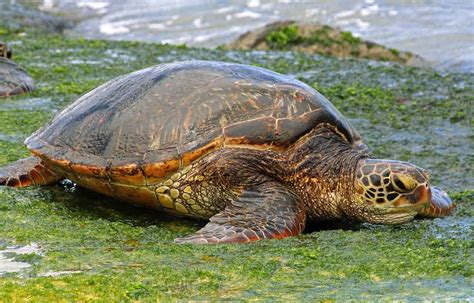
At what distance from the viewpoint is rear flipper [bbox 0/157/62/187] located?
562 cm

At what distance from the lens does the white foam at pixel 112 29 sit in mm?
19597

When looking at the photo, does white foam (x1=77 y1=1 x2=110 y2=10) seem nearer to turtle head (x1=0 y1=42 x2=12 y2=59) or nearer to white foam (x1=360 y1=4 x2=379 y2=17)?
white foam (x1=360 y1=4 x2=379 y2=17)

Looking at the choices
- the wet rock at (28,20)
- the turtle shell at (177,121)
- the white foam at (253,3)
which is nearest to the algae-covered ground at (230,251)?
the turtle shell at (177,121)

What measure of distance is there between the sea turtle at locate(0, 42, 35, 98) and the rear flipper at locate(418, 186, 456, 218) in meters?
5.18

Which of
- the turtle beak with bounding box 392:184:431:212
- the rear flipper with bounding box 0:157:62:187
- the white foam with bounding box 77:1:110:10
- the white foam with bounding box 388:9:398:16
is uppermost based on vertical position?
the rear flipper with bounding box 0:157:62:187

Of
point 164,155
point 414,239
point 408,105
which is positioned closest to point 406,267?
point 414,239

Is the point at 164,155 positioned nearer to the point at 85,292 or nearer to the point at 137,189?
the point at 137,189

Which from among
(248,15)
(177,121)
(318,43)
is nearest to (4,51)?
(318,43)

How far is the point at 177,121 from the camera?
5062 millimetres

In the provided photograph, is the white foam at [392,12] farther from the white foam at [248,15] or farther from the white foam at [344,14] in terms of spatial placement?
the white foam at [248,15]

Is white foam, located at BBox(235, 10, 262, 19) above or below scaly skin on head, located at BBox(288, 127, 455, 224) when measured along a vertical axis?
below

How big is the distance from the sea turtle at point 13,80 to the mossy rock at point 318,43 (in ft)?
16.3

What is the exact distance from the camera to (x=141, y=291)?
3416 mm

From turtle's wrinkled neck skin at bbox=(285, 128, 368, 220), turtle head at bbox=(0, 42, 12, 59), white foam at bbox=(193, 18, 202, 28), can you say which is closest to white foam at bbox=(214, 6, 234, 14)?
white foam at bbox=(193, 18, 202, 28)
